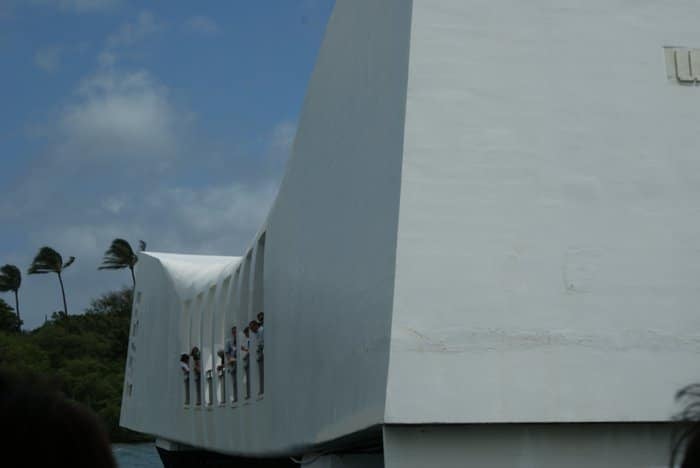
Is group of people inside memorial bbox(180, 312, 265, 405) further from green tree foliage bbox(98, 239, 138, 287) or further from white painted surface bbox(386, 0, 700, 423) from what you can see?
green tree foliage bbox(98, 239, 138, 287)

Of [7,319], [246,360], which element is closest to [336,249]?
[246,360]

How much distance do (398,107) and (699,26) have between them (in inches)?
114

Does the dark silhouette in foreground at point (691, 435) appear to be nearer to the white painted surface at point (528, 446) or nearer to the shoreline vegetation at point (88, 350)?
the white painted surface at point (528, 446)

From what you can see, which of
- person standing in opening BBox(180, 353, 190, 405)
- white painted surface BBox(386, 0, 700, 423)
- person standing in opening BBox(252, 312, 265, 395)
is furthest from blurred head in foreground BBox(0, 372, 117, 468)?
person standing in opening BBox(180, 353, 190, 405)

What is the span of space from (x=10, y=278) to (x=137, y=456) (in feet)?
96.5

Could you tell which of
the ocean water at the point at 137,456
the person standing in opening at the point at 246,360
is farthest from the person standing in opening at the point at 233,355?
the ocean water at the point at 137,456

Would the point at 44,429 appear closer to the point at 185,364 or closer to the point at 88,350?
the point at 185,364

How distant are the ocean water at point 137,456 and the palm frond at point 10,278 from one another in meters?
22.3

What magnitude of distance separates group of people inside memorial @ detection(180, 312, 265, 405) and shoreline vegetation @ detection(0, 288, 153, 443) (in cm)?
1951

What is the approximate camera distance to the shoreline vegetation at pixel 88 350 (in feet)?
131

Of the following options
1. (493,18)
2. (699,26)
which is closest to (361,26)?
(493,18)

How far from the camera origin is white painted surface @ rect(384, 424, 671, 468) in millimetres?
6789

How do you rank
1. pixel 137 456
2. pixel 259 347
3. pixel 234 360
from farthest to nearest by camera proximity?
1. pixel 137 456
2. pixel 234 360
3. pixel 259 347

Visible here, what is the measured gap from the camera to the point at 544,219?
7289 millimetres
